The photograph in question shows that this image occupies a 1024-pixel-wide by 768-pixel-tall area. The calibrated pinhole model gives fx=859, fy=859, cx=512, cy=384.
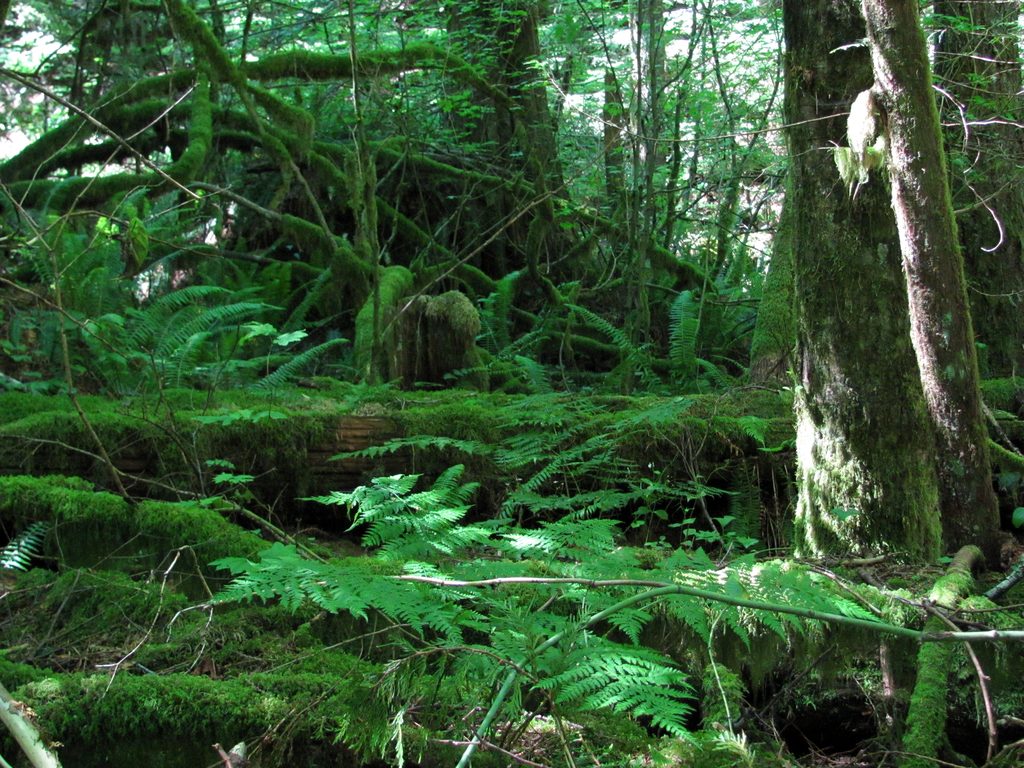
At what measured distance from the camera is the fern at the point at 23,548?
3.41 m

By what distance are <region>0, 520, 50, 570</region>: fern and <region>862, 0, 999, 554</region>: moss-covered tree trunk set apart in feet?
11.8

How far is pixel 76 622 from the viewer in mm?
3068

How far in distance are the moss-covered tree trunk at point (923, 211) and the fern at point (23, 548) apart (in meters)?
3.59

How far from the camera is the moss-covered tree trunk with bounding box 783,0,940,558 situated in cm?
341

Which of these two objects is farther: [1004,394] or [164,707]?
[1004,394]

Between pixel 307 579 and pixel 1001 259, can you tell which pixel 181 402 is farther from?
pixel 1001 259

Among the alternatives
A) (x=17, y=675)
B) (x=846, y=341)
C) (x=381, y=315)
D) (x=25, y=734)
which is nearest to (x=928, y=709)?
(x=846, y=341)

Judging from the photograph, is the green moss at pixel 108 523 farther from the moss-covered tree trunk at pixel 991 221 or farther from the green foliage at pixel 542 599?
the moss-covered tree trunk at pixel 991 221

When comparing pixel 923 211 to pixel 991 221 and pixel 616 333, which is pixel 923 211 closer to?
pixel 991 221

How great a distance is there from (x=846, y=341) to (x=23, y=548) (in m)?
3.44

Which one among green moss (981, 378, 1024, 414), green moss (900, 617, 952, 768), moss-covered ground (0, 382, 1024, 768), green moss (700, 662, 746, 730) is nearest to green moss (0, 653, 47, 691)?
moss-covered ground (0, 382, 1024, 768)

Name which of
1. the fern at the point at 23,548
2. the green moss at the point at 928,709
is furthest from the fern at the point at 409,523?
the fern at the point at 23,548

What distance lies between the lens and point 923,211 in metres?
3.25

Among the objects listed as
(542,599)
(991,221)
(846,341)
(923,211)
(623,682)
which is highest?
(991,221)
